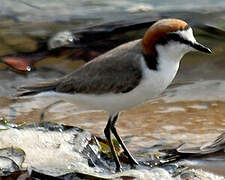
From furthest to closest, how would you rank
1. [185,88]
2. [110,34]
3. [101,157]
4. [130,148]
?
[110,34] → [185,88] → [130,148] → [101,157]

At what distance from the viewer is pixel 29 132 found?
5.16 metres

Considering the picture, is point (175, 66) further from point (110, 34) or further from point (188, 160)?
point (110, 34)

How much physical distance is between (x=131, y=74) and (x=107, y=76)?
0.23 metres

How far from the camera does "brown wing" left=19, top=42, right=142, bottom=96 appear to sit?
5.15 m

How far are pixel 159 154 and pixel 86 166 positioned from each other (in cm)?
93

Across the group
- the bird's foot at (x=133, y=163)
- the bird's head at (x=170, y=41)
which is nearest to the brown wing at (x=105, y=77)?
the bird's head at (x=170, y=41)

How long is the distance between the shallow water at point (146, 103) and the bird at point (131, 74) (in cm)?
71

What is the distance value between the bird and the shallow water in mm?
714

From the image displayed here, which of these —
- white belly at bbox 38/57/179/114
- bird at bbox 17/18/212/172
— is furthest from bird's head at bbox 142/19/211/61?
white belly at bbox 38/57/179/114

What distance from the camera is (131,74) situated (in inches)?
202

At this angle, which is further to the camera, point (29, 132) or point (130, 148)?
point (130, 148)

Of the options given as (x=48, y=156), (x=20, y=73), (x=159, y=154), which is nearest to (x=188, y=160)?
(x=159, y=154)

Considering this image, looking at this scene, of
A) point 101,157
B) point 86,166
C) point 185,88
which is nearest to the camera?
point 86,166

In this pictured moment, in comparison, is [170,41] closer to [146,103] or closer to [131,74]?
[131,74]
